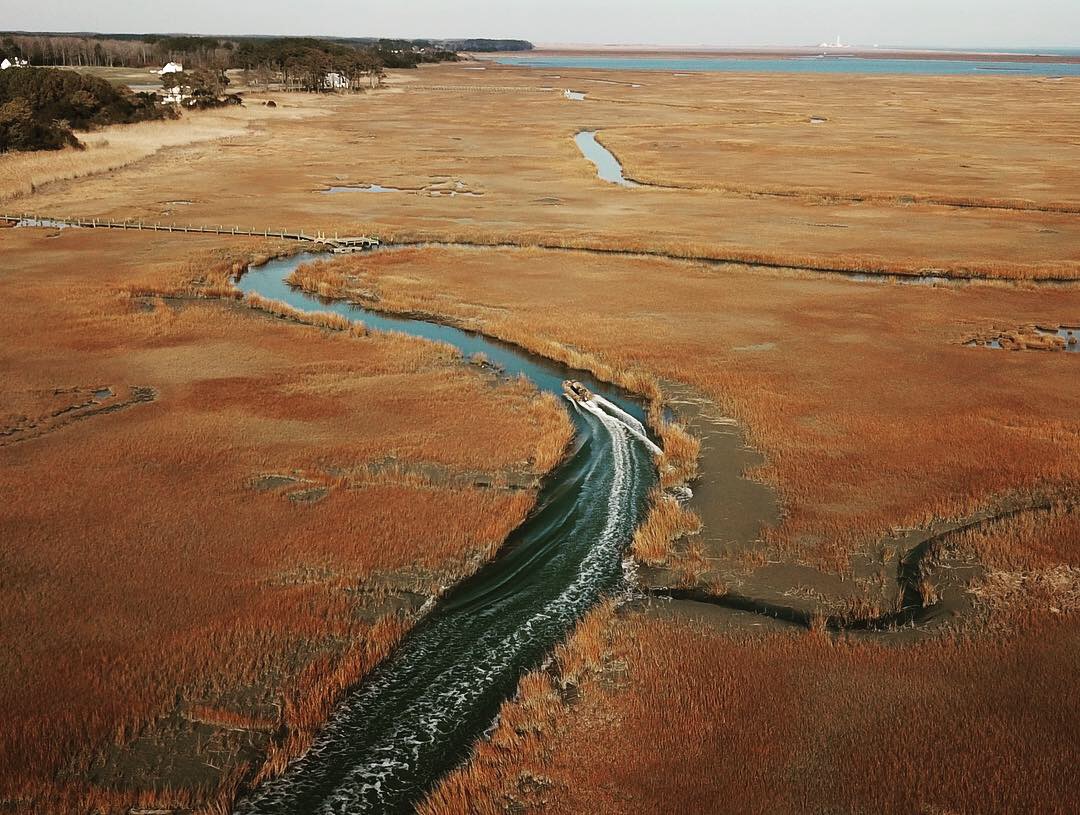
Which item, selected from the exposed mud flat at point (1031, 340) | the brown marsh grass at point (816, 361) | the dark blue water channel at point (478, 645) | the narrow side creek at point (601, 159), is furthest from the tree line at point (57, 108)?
the exposed mud flat at point (1031, 340)

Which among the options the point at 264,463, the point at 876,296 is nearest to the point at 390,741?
the point at 264,463

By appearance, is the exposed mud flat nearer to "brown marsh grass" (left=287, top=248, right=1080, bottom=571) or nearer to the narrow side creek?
"brown marsh grass" (left=287, top=248, right=1080, bottom=571)

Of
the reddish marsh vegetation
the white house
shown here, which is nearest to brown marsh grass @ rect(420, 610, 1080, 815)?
the reddish marsh vegetation

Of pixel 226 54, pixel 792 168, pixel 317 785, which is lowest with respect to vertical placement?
pixel 317 785

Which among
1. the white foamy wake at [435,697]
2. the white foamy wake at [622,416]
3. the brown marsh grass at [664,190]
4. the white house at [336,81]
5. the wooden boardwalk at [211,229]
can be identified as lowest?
the white foamy wake at [435,697]

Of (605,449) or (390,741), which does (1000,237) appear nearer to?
(605,449)

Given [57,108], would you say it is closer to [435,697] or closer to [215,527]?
[215,527]

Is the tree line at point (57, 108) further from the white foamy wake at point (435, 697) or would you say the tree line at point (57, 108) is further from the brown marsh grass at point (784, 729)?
the brown marsh grass at point (784, 729)
